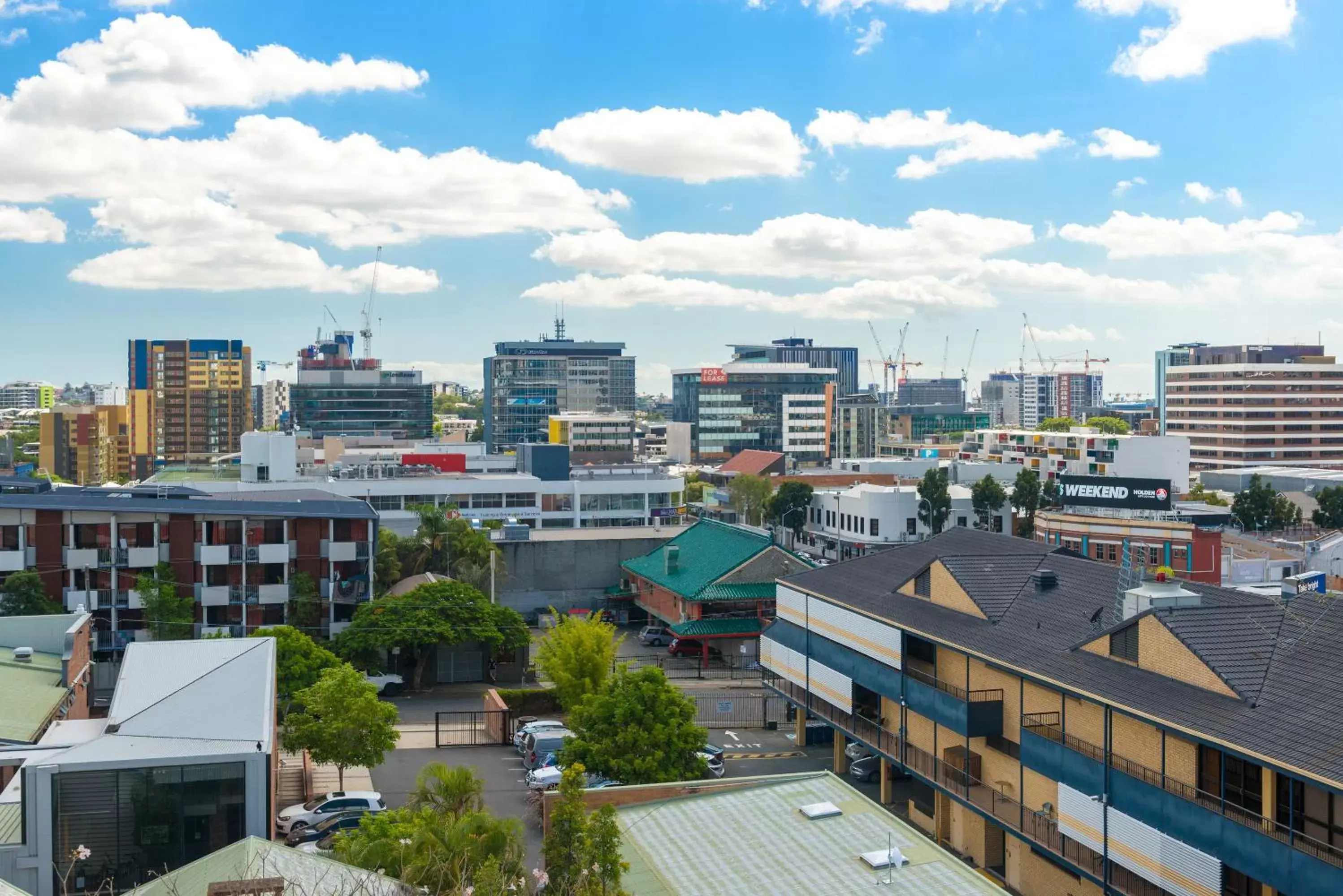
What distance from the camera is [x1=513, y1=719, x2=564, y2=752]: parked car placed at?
165ft

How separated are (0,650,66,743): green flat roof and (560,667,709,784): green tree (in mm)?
16681

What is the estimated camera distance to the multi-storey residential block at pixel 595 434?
182m

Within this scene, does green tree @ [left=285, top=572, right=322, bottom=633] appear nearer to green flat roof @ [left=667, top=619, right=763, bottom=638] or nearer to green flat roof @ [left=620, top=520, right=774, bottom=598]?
green flat roof @ [left=667, top=619, right=763, bottom=638]

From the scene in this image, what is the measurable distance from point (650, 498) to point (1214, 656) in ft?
290

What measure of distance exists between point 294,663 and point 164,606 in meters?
12.6

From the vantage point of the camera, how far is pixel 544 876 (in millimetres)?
19547

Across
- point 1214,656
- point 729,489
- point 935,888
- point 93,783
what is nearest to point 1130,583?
point 1214,656

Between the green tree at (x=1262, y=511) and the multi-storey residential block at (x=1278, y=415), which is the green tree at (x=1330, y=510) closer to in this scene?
the green tree at (x=1262, y=511)

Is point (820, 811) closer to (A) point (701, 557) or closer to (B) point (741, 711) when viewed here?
(B) point (741, 711)

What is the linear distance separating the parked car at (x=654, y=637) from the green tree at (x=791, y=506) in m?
51.3

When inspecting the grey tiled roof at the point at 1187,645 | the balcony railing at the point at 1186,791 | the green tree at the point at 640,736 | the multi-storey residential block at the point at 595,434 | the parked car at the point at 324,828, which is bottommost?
the parked car at the point at 324,828

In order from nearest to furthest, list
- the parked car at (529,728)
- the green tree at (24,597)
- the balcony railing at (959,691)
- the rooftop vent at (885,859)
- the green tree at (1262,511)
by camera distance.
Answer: the rooftop vent at (885,859)
the balcony railing at (959,691)
the parked car at (529,728)
the green tree at (24,597)
the green tree at (1262,511)

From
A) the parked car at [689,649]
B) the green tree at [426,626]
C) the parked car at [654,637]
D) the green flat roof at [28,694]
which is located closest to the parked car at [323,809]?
the green flat roof at [28,694]

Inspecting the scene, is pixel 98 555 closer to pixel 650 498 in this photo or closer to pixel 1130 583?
pixel 1130 583
